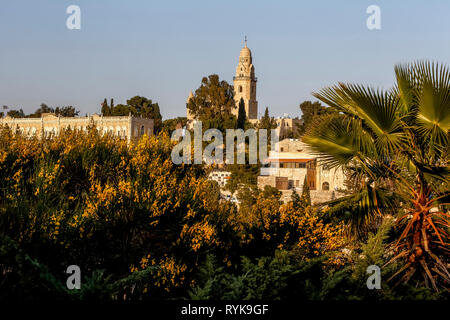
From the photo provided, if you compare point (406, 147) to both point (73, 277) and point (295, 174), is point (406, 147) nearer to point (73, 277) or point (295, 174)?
point (73, 277)

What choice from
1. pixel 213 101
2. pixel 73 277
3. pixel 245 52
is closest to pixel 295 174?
pixel 213 101

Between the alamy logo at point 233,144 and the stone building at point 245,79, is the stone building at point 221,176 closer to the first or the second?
the alamy logo at point 233,144

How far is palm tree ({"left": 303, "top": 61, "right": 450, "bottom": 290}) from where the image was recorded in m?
6.89

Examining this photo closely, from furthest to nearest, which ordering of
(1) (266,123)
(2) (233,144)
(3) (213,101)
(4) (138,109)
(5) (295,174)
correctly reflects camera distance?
1. (4) (138,109)
2. (1) (266,123)
3. (3) (213,101)
4. (2) (233,144)
5. (5) (295,174)

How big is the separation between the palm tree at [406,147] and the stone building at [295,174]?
85.7ft

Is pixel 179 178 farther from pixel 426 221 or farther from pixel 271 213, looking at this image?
pixel 426 221

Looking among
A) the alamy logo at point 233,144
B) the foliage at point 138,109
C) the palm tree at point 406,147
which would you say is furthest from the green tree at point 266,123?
the palm tree at point 406,147

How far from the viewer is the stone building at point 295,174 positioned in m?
40.8

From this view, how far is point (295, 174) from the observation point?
48188 millimetres

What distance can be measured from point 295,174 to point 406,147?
41.0 metres

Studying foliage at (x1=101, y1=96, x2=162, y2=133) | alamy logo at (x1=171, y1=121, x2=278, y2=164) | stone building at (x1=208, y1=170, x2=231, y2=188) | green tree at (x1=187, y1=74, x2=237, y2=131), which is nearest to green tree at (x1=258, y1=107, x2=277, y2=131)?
alamy logo at (x1=171, y1=121, x2=278, y2=164)

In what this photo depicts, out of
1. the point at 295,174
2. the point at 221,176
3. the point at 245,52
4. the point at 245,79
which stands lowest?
the point at 221,176
